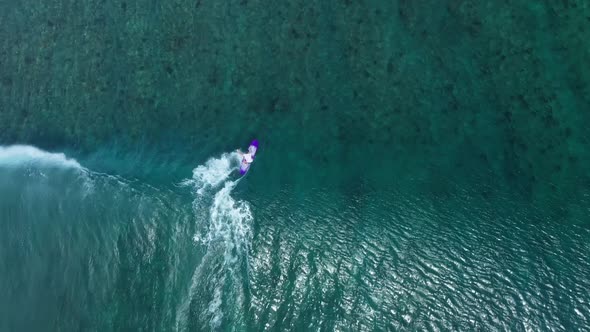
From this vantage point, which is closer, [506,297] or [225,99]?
[506,297]

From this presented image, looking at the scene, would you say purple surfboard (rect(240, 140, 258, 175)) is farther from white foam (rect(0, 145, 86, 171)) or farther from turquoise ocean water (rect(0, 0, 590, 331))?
white foam (rect(0, 145, 86, 171))

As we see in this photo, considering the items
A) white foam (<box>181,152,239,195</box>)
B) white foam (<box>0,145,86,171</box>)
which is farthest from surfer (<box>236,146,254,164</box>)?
white foam (<box>0,145,86,171</box>)

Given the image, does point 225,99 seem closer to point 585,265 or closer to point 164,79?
→ point 164,79

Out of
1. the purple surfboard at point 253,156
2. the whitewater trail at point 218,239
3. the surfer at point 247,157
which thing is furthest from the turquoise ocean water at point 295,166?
the surfer at point 247,157

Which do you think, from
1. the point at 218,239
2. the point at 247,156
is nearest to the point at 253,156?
the point at 247,156

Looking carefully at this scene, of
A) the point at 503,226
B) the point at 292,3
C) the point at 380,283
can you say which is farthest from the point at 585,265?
the point at 292,3

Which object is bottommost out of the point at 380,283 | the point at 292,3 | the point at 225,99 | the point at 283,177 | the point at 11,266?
→ the point at 11,266
